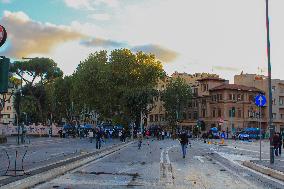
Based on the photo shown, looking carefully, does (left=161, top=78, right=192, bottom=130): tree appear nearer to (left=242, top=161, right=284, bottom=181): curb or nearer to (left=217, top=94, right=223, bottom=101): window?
(left=217, top=94, right=223, bottom=101): window

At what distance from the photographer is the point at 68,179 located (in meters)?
15.2

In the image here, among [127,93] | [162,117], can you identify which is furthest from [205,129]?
[127,93]

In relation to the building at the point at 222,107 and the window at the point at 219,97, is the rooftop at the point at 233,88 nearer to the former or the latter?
the building at the point at 222,107

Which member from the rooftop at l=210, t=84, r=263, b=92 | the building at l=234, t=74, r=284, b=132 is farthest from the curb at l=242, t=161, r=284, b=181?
the building at l=234, t=74, r=284, b=132

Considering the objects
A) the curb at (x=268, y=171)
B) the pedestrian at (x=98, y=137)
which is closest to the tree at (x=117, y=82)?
the pedestrian at (x=98, y=137)

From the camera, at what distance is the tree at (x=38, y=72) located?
306 ft

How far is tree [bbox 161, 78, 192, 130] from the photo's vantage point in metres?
105

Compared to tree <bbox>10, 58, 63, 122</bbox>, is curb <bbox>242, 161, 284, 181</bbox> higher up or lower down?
lower down

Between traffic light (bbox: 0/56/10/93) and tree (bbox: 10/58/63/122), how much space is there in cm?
8296

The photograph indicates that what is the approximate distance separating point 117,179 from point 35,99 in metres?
83.6

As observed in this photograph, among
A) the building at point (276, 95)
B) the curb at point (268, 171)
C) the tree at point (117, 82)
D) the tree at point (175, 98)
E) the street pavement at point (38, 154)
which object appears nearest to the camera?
the curb at point (268, 171)

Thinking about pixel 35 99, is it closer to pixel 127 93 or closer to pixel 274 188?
pixel 127 93

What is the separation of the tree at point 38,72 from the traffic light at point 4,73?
83.0 m

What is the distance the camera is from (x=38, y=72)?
313 ft
